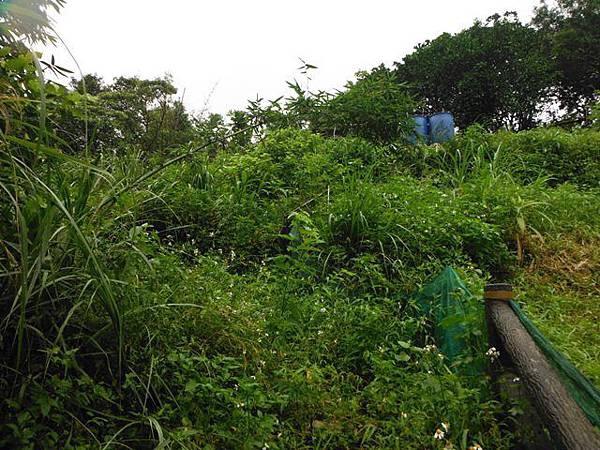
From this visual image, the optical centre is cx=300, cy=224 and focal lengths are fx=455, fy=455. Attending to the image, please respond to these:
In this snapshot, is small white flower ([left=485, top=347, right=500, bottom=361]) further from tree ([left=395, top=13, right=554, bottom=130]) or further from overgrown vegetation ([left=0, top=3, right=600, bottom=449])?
tree ([left=395, top=13, right=554, bottom=130])

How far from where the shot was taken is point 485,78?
14359 mm

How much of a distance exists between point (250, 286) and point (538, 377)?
55.7 inches

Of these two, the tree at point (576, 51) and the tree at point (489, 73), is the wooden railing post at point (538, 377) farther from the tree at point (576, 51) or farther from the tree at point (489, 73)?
the tree at point (576, 51)

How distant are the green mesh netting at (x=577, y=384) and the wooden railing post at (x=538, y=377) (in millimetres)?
22

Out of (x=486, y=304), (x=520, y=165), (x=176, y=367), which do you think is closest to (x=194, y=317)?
(x=176, y=367)

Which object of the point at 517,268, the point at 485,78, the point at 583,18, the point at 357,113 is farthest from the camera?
the point at 583,18

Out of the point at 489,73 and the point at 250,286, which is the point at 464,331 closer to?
the point at 250,286

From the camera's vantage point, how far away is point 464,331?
6.51 ft

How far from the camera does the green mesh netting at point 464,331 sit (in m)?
1.40

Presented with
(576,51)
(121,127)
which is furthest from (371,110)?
(576,51)

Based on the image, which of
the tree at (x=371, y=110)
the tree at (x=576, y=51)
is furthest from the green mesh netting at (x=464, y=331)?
the tree at (x=576, y=51)

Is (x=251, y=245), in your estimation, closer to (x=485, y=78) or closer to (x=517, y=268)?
A: (x=517, y=268)

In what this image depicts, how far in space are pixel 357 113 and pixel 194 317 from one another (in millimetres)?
3342

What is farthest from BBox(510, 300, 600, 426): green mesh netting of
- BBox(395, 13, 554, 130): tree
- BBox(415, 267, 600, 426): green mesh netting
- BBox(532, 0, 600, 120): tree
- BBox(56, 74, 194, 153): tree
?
BBox(532, 0, 600, 120): tree
